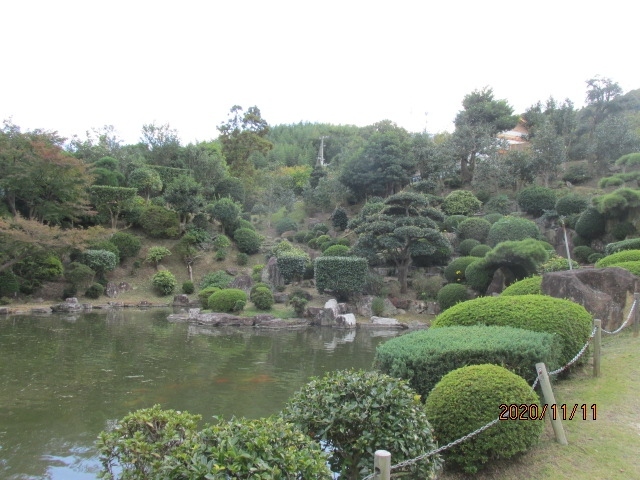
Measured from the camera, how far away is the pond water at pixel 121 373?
5.39 m

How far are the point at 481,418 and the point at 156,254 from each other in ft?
68.4

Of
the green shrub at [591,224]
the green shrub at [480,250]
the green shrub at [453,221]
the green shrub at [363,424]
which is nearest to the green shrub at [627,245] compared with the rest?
the green shrub at [591,224]

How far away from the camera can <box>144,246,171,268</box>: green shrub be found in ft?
72.9

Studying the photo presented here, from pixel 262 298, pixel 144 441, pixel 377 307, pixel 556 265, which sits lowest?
pixel 377 307

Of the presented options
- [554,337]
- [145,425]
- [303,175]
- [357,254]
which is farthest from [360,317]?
[303,175]

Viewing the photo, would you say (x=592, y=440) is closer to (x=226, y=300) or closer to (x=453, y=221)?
(x=226, y=300)

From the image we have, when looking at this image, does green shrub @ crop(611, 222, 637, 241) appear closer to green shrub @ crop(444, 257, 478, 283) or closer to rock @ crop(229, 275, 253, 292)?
green shrub @ crop(444, 257, 478, 283)

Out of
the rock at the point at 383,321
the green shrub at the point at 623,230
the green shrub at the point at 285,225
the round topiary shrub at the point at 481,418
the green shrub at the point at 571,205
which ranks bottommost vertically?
the rock at the point at 383,321

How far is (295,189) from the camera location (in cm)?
3441

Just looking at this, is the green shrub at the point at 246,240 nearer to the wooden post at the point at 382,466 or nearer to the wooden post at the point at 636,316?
the wooden post at the point at 636,316

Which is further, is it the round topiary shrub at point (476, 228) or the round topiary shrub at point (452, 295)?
the round topiary shrub at point (476, 228)

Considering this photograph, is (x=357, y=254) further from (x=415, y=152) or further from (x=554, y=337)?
(x=554, y=337)

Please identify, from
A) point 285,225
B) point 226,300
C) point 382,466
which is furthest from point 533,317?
point 285,225

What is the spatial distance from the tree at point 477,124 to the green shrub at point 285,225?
400 inches
